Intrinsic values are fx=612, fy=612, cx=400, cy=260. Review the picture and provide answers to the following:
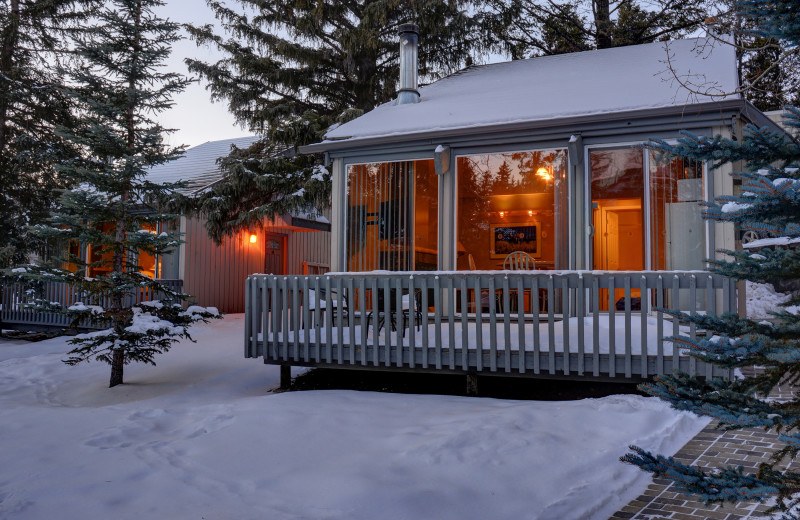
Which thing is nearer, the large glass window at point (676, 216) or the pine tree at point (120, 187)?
the large glass window at point (676, 216)

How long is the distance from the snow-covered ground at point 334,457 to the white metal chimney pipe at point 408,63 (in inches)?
232

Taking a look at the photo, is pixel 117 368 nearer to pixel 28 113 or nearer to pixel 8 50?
pixel 28 113

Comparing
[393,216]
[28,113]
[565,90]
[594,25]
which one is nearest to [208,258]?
[28,113]

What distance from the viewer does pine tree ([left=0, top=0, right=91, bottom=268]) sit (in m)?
13.4

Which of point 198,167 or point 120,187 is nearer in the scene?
point 120,187

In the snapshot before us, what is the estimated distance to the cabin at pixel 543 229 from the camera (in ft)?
18.8

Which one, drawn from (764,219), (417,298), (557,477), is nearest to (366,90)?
(417,298)

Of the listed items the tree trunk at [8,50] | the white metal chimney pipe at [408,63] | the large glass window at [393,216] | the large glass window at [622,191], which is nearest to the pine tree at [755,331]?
the large glass window at [622,191]

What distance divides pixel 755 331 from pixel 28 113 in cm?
1561

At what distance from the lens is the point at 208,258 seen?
1541cm

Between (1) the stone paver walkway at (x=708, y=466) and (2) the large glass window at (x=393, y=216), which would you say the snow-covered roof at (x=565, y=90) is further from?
(1) the stone paver walkway at (x=708, y=466)

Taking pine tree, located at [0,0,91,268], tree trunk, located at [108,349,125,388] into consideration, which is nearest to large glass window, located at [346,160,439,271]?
tree trunk, located at [108,349,125,388]

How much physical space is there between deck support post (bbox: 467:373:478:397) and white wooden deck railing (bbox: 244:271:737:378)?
0.23m


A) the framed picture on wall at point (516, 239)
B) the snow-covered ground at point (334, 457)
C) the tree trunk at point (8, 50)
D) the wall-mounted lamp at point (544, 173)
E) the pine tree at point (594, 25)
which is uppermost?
the pine tree at point (594, 25)
